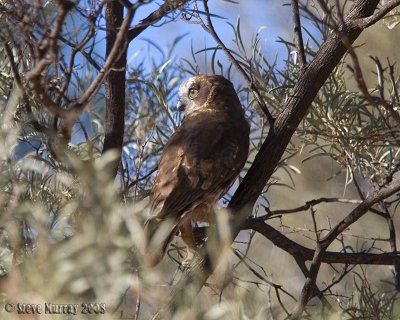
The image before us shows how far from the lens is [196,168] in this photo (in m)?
3.78

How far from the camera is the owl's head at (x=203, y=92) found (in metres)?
4.51

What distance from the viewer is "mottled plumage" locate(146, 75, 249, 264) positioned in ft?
11.6

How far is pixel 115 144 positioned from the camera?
333cm

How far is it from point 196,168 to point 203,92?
2.98 feet

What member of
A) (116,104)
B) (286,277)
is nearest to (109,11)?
(116,104)

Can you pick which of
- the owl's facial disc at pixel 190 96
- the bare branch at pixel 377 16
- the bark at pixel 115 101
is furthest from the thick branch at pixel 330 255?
the owl's facial disc at pixel 190 96

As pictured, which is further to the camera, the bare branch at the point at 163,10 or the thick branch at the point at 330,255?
the thick branch at the point at 330,255

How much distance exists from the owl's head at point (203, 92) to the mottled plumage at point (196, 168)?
0.19 m

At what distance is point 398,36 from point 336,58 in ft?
10.7

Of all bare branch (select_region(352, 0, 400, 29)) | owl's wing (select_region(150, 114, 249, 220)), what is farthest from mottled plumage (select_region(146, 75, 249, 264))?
bare branch (select_region(352, 0, 400, 29))

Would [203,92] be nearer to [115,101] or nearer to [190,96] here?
[190,96]

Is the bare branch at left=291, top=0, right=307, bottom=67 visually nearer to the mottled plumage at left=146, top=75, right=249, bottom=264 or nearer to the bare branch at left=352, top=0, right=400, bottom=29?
the bare branch at left=352, top=0, right=400, bottom=29

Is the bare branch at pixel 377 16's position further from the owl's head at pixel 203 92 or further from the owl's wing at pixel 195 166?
the owl's head at pixel 203 92

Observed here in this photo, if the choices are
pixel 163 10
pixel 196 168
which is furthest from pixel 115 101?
pixel 196 168
